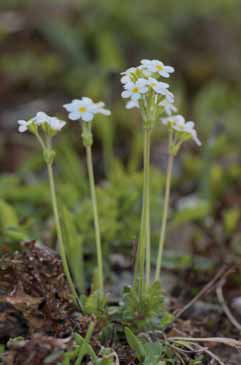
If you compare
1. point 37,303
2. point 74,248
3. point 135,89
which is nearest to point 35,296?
point 37,303

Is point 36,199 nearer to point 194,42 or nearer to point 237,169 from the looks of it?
point 237,169

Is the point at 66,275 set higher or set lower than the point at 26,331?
higher

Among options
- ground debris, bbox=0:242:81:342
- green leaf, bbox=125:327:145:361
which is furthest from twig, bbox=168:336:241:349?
ground debris, bbox=0:242:81:342

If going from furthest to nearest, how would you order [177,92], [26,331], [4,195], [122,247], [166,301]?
[177,92] < [4,195] < [122,247] < [166,301] < [26,331]

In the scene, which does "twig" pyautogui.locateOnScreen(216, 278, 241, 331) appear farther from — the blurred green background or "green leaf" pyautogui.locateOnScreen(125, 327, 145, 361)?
"green leaf" pyautogui.locateOnScreen(125, 327, 145, 361)

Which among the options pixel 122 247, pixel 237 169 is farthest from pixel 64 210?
pixel 237 169

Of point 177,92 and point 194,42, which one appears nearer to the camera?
point 177,92

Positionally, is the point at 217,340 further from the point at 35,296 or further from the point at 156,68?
the point at 156,68
